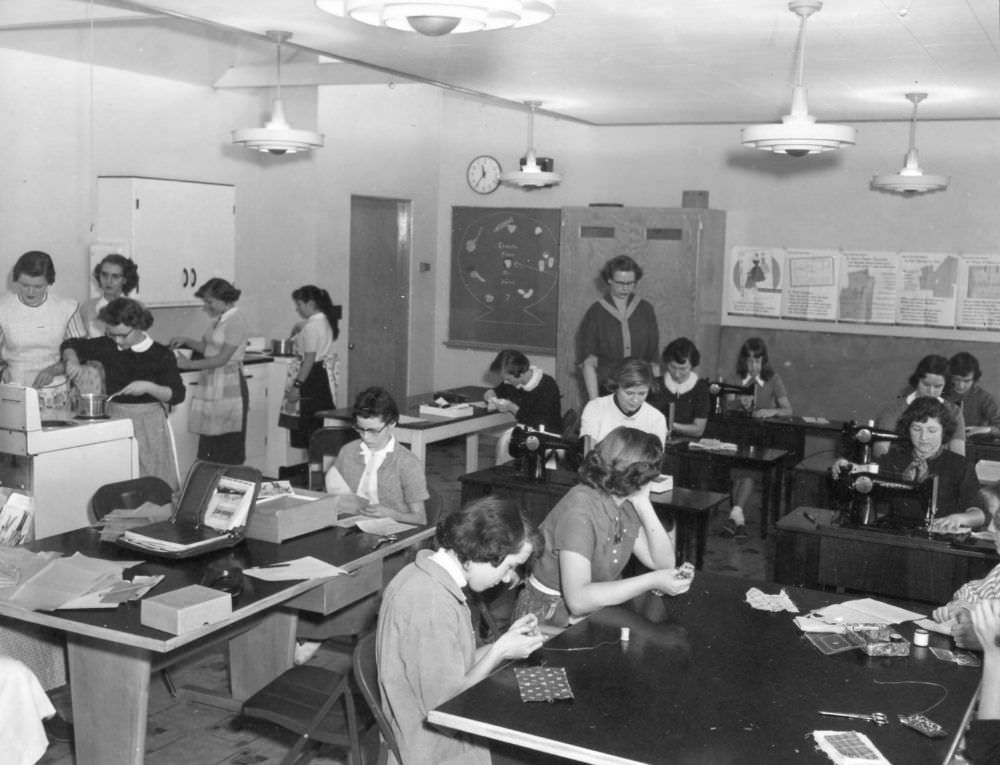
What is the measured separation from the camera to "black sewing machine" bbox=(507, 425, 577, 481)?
577cm

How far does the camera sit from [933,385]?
669cm

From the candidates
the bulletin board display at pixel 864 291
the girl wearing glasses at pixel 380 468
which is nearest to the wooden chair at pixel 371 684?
the girl wearing glasses at pixel 380 468

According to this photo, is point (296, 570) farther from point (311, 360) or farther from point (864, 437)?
point (311, 360)

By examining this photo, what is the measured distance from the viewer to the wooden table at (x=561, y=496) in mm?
5414

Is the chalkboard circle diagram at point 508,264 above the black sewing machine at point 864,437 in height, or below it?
above

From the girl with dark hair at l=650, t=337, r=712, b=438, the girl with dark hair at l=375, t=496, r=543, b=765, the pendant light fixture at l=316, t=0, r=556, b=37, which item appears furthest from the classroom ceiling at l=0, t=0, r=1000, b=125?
the girl with dark hair at l=375, t=496, r=543, b=765

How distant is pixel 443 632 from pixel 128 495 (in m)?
2.22

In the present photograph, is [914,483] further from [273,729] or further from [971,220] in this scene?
[971,220]

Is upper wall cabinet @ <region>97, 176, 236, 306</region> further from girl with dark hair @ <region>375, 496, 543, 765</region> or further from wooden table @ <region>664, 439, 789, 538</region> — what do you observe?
girl with dark hair @ <region>375, 496, 543, 765</region>

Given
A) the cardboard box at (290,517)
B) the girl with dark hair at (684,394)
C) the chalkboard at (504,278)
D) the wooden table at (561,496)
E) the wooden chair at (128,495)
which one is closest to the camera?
the cardboard box at (290,517)

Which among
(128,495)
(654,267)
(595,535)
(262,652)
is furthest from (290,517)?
(654,267)

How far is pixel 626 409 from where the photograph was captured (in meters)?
5.86

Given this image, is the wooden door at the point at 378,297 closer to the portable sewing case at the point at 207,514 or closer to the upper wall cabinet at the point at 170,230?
the upper wall cabinet at the point at 170,230

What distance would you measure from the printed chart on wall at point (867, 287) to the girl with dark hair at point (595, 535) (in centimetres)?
569
